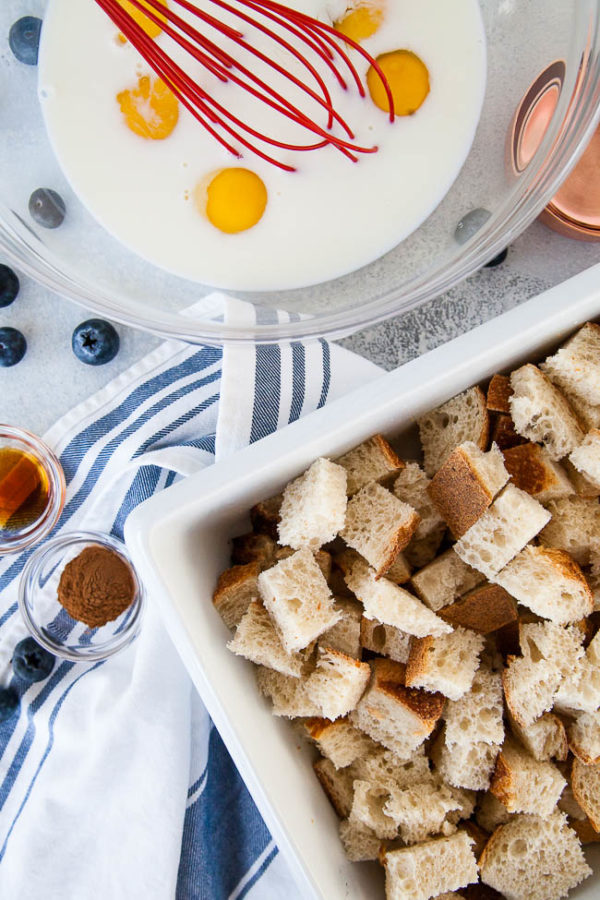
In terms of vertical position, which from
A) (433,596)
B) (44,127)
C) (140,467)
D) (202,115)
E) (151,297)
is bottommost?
(433,596)

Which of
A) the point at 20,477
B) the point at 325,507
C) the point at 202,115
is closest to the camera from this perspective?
the point at 325,507

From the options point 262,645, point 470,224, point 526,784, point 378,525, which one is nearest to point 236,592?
point 262,645

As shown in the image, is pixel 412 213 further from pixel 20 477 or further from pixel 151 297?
pixel 20 477

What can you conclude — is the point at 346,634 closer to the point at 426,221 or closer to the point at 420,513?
the point at 420,513

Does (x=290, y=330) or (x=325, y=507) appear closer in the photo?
(x=325, y=507)

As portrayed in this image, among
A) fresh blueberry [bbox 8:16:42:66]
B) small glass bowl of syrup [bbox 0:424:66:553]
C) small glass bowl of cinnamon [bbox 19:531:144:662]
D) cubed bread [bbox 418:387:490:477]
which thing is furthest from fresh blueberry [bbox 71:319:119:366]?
cubed bread [bbox 418:387:490:477]

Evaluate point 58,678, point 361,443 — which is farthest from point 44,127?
point 58,678
